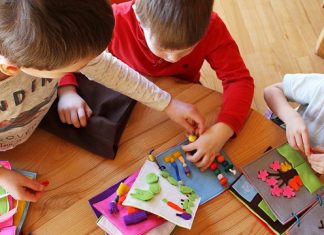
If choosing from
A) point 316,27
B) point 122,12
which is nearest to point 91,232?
point 122,12

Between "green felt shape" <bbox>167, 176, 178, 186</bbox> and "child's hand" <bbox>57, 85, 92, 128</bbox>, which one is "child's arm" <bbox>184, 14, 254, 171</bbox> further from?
"child's hand" <bbox>57, 85, 92, 128</bbox>

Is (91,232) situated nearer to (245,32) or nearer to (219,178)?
(219,178)

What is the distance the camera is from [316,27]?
1913 mm

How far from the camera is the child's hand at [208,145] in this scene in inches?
31.5

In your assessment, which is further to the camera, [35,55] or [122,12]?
[122,12]

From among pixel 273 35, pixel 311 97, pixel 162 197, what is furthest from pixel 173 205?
pixel 273 35

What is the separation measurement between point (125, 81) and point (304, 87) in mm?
470

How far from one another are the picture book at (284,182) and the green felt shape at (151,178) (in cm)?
19

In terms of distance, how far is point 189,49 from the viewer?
0.80m

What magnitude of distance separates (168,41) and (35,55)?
30 centimetres

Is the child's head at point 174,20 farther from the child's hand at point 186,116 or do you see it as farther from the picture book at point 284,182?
the picture book at point 284,182

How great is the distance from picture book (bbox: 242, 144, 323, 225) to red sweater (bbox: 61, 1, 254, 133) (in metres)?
0.10

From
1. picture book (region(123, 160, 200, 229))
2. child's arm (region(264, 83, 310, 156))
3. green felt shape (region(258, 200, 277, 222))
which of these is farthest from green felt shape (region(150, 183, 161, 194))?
child's arm (region(264, 83, 310, 156))

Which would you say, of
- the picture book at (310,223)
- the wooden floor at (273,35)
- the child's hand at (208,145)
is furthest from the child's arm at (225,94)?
the wooden floor at (273,35)
